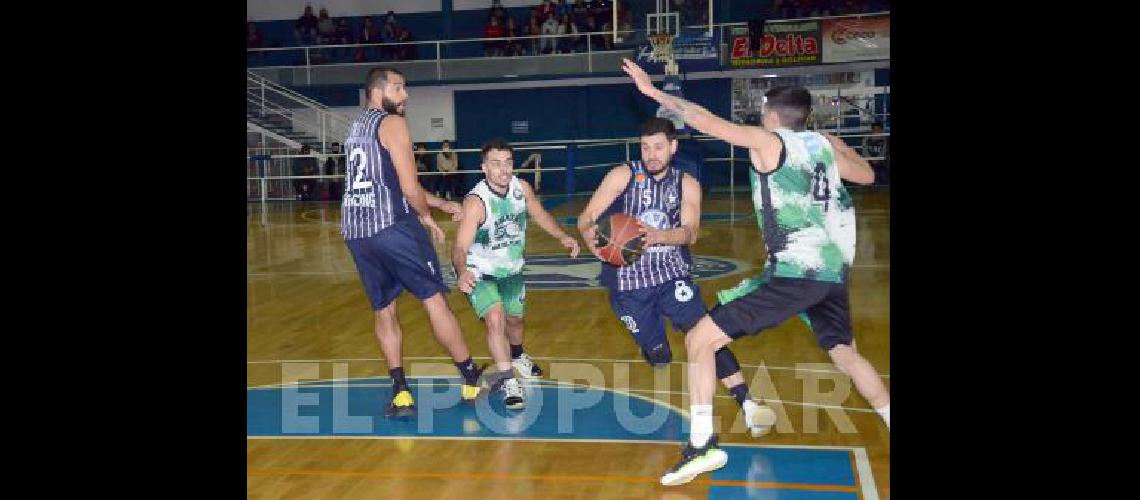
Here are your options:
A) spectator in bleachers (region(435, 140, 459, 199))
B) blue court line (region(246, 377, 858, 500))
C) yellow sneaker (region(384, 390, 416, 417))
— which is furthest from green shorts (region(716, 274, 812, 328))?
spectator in bleachers (region(435, 140, 459, 199))

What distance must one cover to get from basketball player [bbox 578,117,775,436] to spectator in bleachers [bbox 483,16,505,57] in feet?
71.9

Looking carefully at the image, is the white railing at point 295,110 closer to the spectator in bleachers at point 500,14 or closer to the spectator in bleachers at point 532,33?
the spectator in bleachers at point 500,14

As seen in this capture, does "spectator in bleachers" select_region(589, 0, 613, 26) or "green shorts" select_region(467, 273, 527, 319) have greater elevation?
"spectator in bleachers" select_region(589, 0, 613, 26)

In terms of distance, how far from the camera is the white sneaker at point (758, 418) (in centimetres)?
571

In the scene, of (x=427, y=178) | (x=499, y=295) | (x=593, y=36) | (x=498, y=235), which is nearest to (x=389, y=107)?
(x=498, y=235)

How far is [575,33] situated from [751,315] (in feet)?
72.3

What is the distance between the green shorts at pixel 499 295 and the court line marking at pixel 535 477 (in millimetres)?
1643

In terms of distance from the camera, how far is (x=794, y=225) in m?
4.78

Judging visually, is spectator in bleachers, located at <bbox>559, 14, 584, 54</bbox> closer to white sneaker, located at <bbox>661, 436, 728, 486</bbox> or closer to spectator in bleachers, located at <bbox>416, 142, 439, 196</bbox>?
spectator in bleachers, located at <bbox>416, 142, 439, 196</bbox>

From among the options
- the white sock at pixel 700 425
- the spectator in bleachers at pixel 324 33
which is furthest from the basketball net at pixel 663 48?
the white sock at pixel 700 425

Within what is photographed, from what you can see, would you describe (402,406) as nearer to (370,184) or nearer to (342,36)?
(370,184)

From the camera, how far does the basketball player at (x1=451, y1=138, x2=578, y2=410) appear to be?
6.54m
